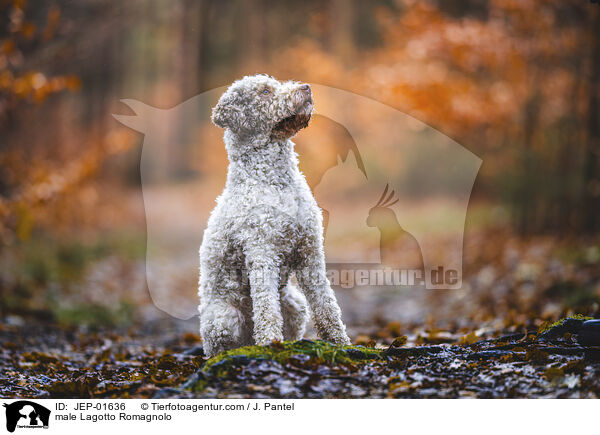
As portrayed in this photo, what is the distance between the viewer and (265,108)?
3.71 metres

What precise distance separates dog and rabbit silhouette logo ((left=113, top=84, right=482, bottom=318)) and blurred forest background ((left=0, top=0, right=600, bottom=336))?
454 mm

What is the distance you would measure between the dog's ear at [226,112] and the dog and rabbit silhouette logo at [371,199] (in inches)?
130

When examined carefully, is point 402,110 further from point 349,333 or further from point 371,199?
point 349,333

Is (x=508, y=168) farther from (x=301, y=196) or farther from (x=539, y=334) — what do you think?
(x=301, y=196)

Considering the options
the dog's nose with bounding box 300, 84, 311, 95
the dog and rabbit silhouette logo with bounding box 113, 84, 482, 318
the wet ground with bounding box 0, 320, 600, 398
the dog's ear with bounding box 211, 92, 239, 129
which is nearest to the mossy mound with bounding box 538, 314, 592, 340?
the wet ground with bounding box 0, 320, 600, 398

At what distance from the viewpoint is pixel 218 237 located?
3.84m

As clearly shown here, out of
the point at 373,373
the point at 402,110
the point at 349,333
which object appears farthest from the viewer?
the point at 402,110

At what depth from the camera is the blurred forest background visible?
7.40 metres
